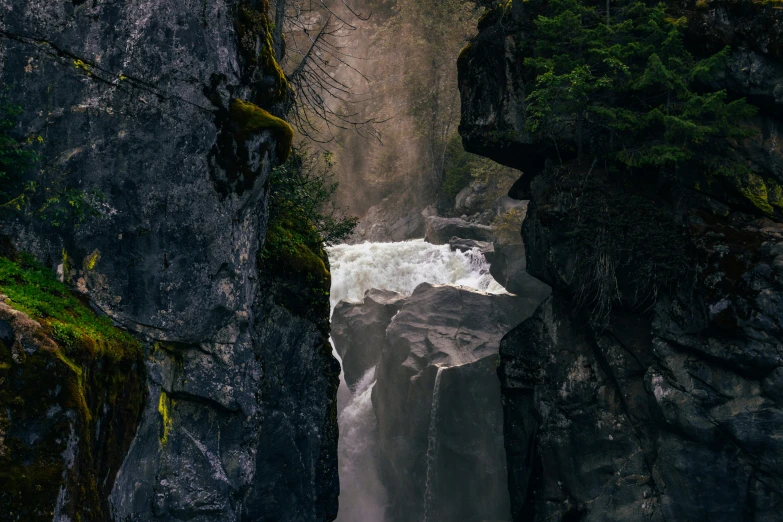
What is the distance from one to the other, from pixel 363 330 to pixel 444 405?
244 inches

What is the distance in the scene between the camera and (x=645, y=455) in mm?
12891

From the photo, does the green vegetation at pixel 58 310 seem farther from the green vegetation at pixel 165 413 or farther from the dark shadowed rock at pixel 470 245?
the dark shadowed rock at pixel 470 245

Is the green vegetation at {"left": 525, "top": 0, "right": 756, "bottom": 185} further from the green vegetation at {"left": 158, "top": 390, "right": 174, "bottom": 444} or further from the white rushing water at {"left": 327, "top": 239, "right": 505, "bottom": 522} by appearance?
the white rushing water at {"left": 327, "top": 239, "right": 505, "bottom": 522}

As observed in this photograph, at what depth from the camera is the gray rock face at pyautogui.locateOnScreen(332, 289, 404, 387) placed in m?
25.7

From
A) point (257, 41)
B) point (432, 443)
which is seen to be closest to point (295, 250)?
point (257, 41)

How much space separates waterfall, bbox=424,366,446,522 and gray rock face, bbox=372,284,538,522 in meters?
0.03

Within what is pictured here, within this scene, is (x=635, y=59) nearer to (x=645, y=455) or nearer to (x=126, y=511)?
(x=645, y=455)

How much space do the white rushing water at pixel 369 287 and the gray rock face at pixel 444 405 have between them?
23.3 inches

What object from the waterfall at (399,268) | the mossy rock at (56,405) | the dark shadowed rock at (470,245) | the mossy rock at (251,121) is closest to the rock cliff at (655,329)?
the mossy rock at (251,121)

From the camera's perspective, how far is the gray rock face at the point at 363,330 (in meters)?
25.7

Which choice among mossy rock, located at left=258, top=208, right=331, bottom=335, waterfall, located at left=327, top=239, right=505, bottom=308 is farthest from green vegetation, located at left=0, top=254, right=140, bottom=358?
waterfall, located at left=327, top=239, right=505, bottom=308

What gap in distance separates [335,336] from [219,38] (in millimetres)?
18960

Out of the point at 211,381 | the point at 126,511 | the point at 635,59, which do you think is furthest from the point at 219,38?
the point at 635,59

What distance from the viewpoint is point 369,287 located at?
32.2 meters
